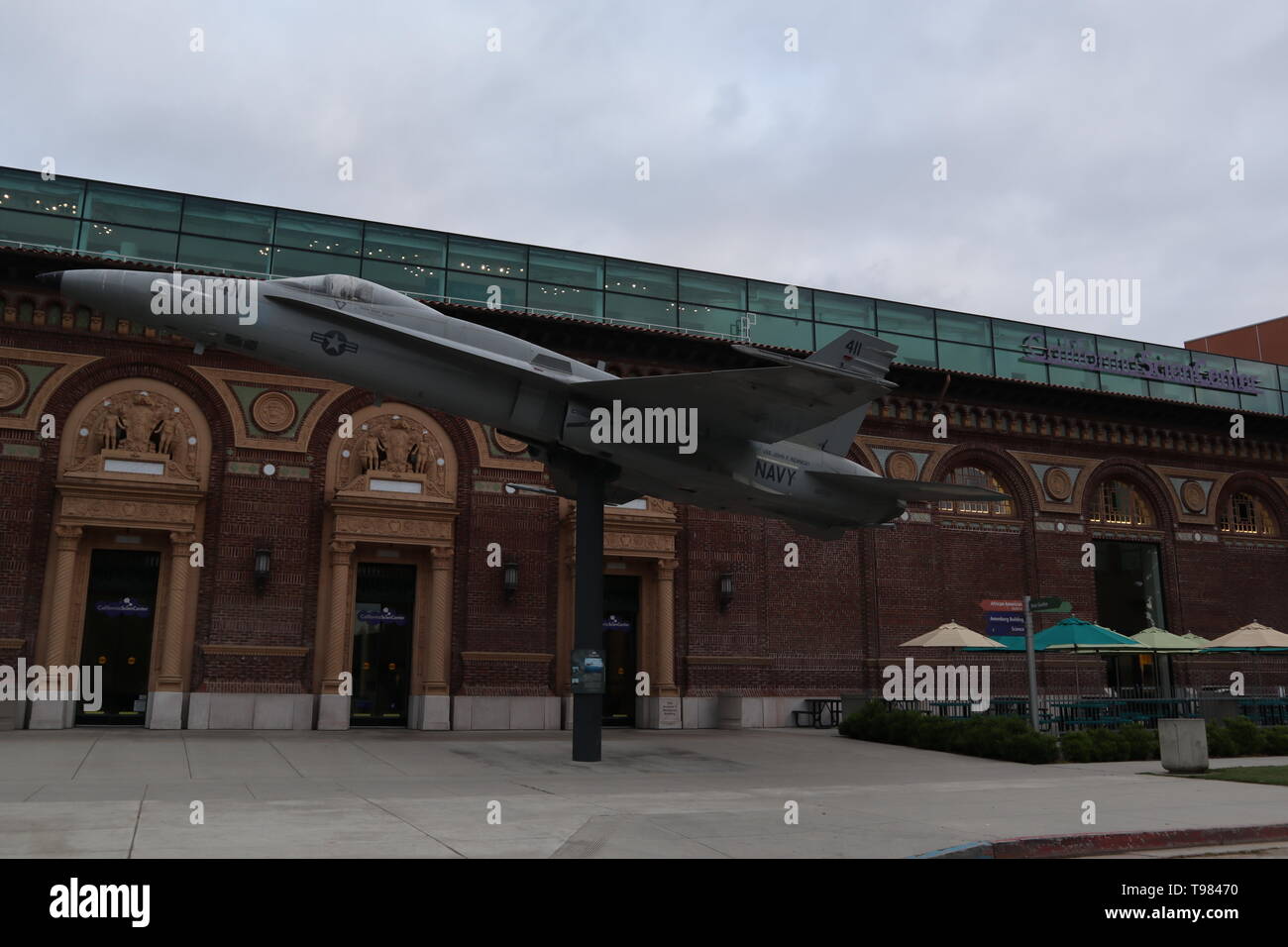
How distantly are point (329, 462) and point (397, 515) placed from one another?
6.94ft

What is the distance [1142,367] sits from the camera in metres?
32.8

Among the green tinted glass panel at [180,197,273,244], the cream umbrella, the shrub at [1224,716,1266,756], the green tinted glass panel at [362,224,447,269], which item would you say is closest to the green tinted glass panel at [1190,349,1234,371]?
the cream umbrella

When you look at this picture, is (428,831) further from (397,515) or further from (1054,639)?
(1054,639)

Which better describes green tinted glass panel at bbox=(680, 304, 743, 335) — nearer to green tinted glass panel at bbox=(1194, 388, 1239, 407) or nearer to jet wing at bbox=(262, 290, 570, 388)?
jet wing at bbox=(262, 290, 570, 388)

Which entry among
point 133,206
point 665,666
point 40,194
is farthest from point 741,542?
point 40,194

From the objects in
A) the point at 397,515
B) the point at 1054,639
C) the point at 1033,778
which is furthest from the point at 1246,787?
the point at 397,515

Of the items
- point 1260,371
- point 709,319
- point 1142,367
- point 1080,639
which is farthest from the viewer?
point 1260,371

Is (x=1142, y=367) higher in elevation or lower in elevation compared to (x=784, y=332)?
higher

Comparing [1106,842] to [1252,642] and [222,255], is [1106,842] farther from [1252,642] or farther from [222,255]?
[222,255]

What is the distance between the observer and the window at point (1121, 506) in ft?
101

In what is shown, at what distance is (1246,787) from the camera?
13.4 meters

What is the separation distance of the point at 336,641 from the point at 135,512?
520cm

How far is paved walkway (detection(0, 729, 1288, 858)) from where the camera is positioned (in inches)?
309

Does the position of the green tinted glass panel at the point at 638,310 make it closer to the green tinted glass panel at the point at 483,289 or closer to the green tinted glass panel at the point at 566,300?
the green tinted glass panel at the point at 566,300
